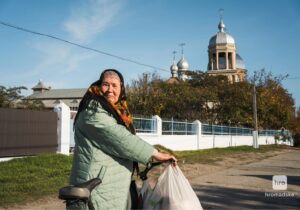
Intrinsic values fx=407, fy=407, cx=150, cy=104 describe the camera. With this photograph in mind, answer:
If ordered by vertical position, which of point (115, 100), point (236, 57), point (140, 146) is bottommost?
point (140, 146)

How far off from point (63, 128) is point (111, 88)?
461 inches

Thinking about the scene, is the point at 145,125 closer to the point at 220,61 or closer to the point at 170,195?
the point at 170,195

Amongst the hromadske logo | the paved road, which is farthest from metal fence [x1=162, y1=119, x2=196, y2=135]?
the hromadske logo

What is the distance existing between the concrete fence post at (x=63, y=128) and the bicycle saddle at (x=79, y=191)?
467 inches

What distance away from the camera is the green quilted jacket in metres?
2.54

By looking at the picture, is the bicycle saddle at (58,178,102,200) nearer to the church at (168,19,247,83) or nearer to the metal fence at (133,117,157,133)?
the metal fence at (133,117,157,133)

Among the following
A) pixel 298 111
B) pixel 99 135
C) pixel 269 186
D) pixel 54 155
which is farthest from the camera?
pixel 298 111

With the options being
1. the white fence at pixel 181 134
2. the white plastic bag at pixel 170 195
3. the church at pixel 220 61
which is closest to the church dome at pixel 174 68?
the church at pixel 220 61

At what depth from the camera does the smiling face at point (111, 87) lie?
2.77 m

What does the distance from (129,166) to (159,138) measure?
17.0 meters

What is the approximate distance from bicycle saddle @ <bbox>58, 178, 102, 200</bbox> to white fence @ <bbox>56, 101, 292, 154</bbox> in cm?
1192

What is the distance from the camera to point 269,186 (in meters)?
9.12

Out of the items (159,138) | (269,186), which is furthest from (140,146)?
(159,138)

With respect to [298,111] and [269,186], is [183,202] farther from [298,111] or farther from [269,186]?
[298,111]
